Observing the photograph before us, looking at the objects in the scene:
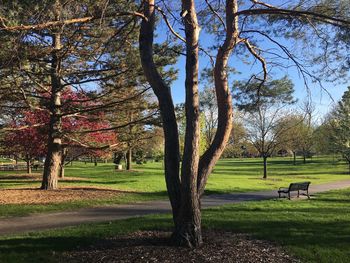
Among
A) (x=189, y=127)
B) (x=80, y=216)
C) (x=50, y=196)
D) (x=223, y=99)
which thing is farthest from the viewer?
(x=50, y=196)

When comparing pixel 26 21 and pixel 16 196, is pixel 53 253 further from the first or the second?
pixel 16 196

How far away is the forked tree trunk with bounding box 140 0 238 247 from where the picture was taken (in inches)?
269

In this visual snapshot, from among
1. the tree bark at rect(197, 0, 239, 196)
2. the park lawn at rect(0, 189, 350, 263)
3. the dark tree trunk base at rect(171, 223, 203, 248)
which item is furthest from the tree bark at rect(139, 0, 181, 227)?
the park lawn at rect(0, 189, 350, 263)

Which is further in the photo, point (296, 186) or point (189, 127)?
point (296, 186)

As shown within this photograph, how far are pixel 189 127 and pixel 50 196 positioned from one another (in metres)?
9.77

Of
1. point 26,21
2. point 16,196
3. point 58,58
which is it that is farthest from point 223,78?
point 16,196

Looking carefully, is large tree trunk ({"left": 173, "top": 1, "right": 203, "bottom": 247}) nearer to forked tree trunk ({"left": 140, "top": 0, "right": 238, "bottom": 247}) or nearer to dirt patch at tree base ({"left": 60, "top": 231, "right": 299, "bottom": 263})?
forked tree trunk ({"left": 140, "top": 0, "right": 238, "bottom": 247})

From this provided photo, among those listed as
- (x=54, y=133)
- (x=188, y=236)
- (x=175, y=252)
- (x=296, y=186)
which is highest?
(x=54, y=133)

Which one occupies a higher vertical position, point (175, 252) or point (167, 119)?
point (167, 119)

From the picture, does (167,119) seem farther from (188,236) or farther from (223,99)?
(188,236)

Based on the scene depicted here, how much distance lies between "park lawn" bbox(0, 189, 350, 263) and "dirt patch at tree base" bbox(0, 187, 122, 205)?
5.02 metres

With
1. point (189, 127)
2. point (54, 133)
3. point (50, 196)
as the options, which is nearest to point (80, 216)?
point (50, 196)

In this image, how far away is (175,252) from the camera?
21.1 feet

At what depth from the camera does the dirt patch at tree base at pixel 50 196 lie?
1381cm
